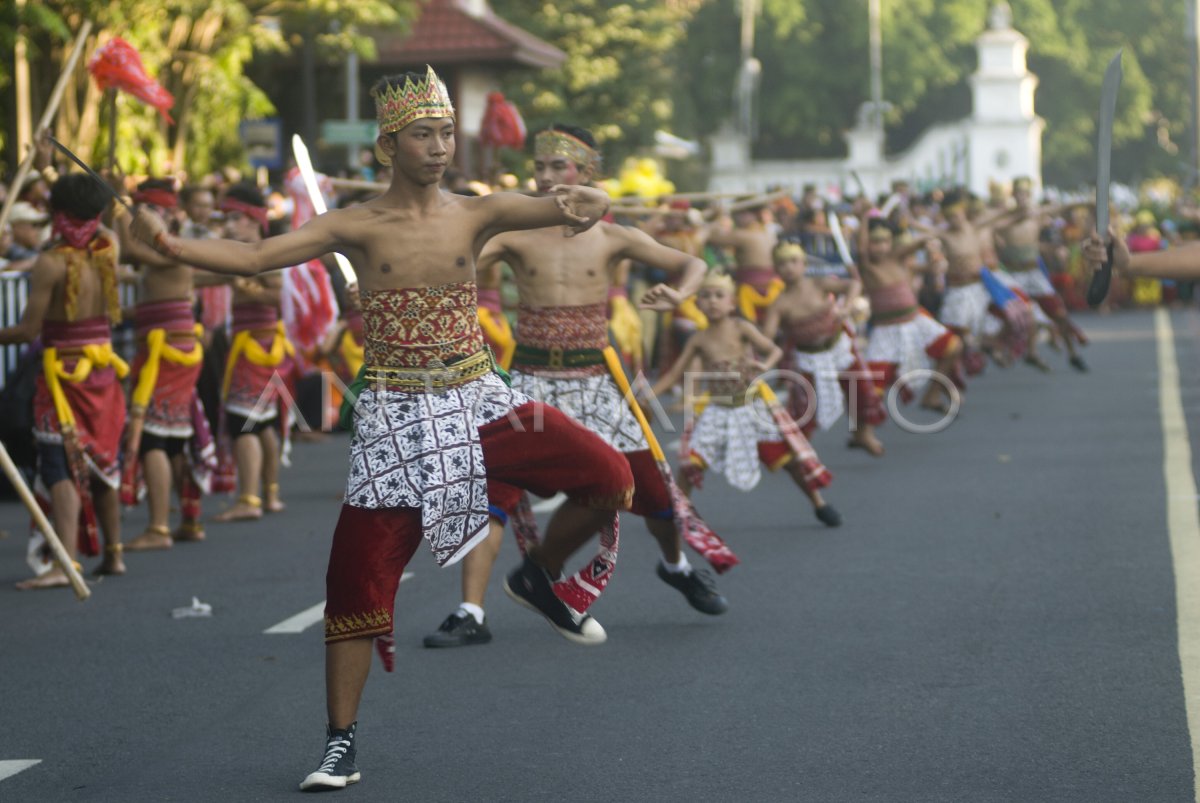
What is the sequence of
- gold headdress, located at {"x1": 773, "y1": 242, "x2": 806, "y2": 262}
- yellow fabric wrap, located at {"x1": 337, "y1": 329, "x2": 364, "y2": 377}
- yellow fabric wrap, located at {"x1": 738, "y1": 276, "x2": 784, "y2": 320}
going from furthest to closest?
yellow fabric wrap, located at {"x1": 738, "y1": 276, "x2": 784, "y2": 320} → yellow fabric wrap, located at {"x1": 337, "y1": 329, "x2": 364, "y2": 377} → gold headdress, located at {"x1": 773, "y1": 242, "x2": 806, "y2": 262}

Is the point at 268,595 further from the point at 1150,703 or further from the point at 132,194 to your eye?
the point at 1150,703

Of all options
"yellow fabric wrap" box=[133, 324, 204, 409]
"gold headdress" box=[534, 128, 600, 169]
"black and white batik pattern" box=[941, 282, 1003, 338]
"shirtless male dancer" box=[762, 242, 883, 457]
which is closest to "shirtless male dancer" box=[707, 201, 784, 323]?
"black and white batik pattern" box=[941, 282, 1003, 338]

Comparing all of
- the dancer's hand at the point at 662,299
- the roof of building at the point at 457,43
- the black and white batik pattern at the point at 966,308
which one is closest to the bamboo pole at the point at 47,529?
the dancer's hand at the point at 662,299

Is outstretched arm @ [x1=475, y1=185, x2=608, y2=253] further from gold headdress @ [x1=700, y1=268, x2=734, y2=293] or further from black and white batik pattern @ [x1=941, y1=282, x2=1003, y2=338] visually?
black and white batik pattern @ [x1=941, y1=282, x2=1003, y2=338]

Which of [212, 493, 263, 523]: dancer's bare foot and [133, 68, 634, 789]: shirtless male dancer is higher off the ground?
[133, 68, 634, 789]: shirtless male dancer

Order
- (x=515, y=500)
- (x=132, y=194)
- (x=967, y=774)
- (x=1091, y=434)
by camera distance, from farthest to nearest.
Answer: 1. (x=1091, y=434)
2. (x=132, y=194)
3. (x=515, y=500)
4. (x=967, y=774)

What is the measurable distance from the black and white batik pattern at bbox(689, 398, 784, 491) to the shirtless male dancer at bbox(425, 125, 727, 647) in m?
3.29

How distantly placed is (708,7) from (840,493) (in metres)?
62.4

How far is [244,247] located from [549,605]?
1.78m

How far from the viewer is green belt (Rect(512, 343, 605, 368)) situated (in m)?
8.45

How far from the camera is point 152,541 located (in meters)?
11.4

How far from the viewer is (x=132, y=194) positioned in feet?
36.6

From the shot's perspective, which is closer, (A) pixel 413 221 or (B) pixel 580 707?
(A) pixel 413 221

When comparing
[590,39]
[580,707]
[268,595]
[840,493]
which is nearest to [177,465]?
[268,595]
